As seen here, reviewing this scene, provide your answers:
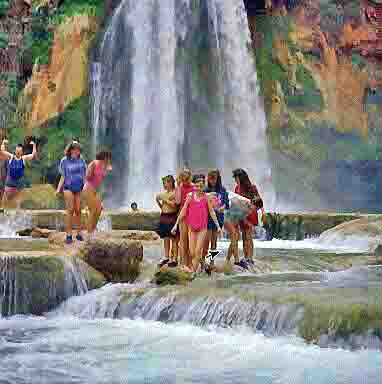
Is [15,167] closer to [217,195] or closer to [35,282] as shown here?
[35,282]

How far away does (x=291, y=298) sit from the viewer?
8.06m

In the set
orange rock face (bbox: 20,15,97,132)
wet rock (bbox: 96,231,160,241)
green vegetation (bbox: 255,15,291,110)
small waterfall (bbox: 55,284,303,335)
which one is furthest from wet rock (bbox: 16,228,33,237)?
green vegetation (bbox: 255,15,291,110)

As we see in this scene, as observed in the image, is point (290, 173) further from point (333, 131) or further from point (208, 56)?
point (208, 56)

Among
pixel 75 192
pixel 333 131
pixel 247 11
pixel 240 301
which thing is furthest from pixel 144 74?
pixel 240 301

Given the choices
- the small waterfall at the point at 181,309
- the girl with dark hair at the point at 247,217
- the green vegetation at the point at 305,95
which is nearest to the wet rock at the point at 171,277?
the small waterfall at the point at 181,309

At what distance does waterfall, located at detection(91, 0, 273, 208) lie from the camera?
24422 mm

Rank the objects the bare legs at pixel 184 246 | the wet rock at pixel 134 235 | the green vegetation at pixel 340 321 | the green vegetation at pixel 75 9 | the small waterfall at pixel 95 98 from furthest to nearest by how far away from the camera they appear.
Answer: the small waterfall at pixel 95 98, the green vegetation at pixel 75 9, the wet rock at pixel 134 235, the bare legs at pixel 184 246, the green vegetation at pixel 340 321

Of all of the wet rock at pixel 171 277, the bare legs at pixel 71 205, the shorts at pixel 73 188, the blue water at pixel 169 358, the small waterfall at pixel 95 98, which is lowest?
the blue water at pixel 169 358

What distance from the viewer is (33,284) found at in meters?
9.41

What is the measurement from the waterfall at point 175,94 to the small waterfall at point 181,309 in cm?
1465

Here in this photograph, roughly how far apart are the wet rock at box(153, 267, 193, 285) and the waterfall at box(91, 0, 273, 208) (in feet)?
47.0

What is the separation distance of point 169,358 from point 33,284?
2972 millimetres

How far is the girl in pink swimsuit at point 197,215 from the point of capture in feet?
32.1

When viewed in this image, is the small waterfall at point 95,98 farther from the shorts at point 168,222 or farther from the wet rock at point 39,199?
the shorts at point 168,222
